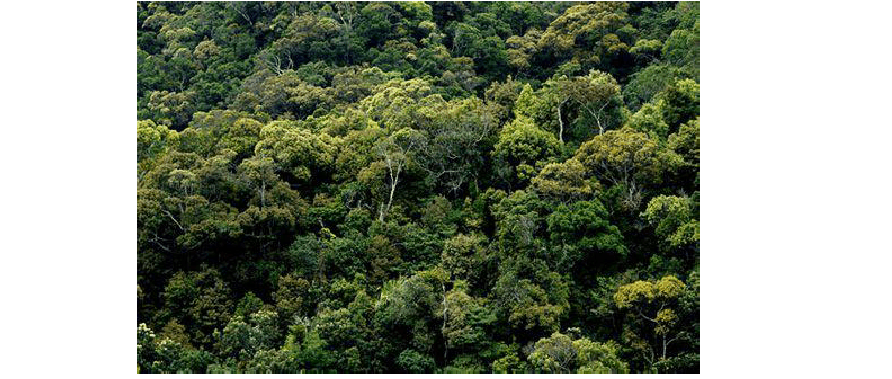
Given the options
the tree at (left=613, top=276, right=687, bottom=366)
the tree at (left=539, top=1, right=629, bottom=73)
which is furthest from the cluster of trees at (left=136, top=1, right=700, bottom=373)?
the tree at (left=539, top=1, right=629, bottom=73)

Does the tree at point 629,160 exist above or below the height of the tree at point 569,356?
above

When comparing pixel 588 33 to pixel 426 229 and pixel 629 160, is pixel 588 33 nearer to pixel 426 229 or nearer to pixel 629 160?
pixel 629 160

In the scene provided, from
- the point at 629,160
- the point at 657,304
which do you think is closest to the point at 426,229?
the point at 629,160

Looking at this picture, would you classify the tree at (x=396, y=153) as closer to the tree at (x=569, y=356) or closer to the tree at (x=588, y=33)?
the tree at (x=569, y=356)

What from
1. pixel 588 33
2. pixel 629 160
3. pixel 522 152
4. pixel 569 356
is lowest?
pixel 569 356

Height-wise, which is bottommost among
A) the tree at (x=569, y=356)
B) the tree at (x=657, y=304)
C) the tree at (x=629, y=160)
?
the tree at (x=569, y=356)

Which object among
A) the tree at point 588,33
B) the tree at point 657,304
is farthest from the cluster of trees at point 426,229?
the tree at point 588,33

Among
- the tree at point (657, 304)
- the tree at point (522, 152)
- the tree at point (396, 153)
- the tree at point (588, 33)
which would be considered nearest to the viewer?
the tree at point (657, 304)

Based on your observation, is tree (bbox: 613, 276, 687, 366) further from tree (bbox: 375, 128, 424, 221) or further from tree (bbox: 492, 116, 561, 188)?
tree (bbox: 375, 128, 424, 221)
